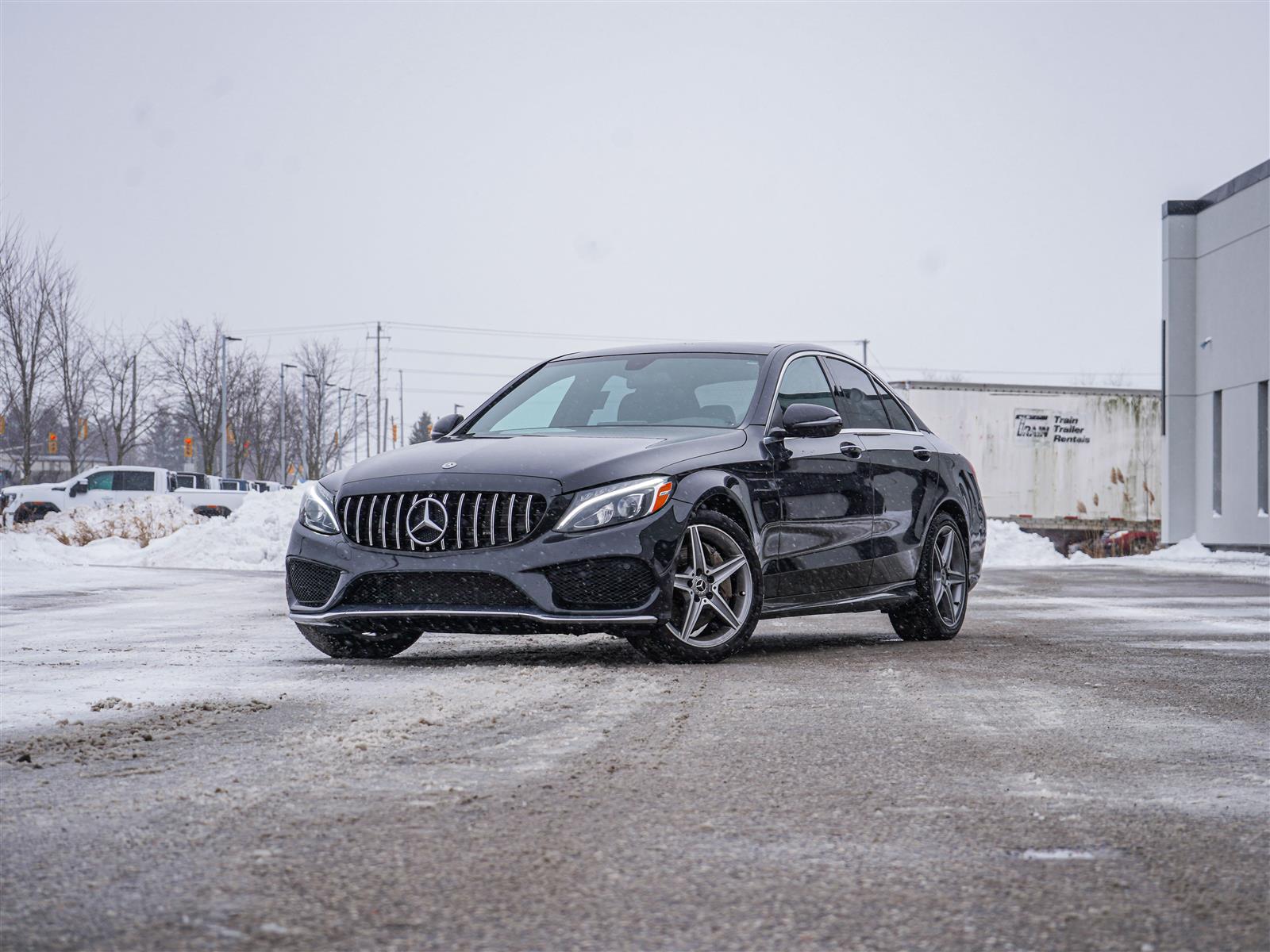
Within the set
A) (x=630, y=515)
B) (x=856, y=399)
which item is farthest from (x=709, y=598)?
(x=856, y=399)

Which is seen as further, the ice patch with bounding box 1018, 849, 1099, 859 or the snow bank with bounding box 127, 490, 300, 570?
the snow bank with bounding box 127, 490, 300, 570

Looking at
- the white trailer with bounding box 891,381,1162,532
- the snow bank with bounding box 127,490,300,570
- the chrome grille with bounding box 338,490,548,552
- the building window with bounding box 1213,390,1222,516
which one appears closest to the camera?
the chrome grille with bounding box 338,490,548,552

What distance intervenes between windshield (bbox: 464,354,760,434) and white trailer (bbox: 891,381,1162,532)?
28414 mm

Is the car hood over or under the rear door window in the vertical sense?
under

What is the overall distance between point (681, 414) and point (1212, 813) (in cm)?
448

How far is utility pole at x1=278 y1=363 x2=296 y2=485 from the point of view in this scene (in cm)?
7612

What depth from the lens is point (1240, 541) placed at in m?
27.2

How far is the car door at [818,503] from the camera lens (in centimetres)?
782

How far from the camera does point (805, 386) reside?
335 inches

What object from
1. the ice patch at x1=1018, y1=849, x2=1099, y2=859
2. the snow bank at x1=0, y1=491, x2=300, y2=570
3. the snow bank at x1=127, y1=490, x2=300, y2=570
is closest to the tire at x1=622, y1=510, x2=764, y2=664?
the ice patch at x1=1018, y1=849, x2=1099, y2=859

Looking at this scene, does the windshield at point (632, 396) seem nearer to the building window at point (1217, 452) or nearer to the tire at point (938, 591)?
the tire at point (938, 591)

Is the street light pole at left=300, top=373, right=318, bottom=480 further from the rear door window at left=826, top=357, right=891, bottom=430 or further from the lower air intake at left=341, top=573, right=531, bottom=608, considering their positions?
the lower air intake at left=341, top=573, right=531, bottom=608

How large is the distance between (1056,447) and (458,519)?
31.8 m

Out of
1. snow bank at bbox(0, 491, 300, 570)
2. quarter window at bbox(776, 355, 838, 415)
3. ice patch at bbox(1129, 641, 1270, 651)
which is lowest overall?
snow bank at bbox(0, 491, 300, 570)
